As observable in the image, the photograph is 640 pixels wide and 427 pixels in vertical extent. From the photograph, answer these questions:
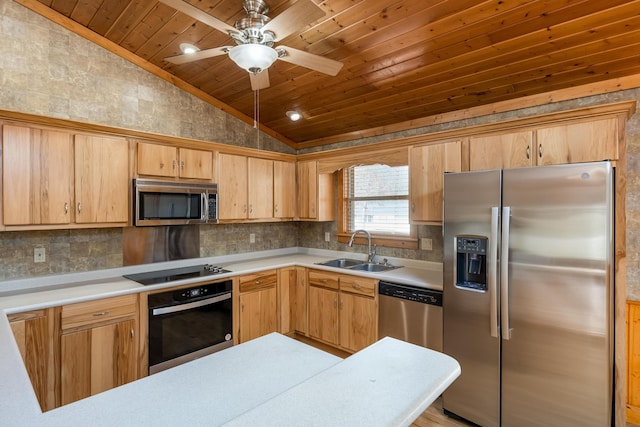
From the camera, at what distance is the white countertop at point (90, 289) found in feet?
3.11

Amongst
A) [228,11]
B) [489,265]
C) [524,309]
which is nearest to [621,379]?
[524,309]

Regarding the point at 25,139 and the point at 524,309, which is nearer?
the point at 524,309

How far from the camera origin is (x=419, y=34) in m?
2.34

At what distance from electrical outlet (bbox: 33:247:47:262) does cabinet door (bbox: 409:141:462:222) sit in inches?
126

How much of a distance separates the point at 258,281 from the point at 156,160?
5.10 ft

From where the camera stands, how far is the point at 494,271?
227 cm

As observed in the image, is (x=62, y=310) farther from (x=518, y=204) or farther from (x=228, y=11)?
(x=518, y=204)

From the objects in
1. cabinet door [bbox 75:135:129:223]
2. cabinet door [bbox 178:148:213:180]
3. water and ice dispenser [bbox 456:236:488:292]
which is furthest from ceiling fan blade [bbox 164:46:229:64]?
water and ice dispenser [bbox 456:236:488:292]

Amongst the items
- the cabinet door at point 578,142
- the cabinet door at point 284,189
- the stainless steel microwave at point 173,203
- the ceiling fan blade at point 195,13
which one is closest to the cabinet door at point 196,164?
the stainless steel microwave at point 173,203

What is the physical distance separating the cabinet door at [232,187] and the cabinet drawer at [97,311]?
1.24 m

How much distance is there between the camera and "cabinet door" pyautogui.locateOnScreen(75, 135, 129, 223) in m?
2.70

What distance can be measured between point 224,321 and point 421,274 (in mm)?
1945

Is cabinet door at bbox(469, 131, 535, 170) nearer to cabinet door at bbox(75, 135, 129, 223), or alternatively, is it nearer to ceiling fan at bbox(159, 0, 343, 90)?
ceiling fan at bbox(159, 0, 343, 90)

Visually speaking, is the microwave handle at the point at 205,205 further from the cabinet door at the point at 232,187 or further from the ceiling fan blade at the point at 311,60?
the ceiling fan blade at the point at 311,60
